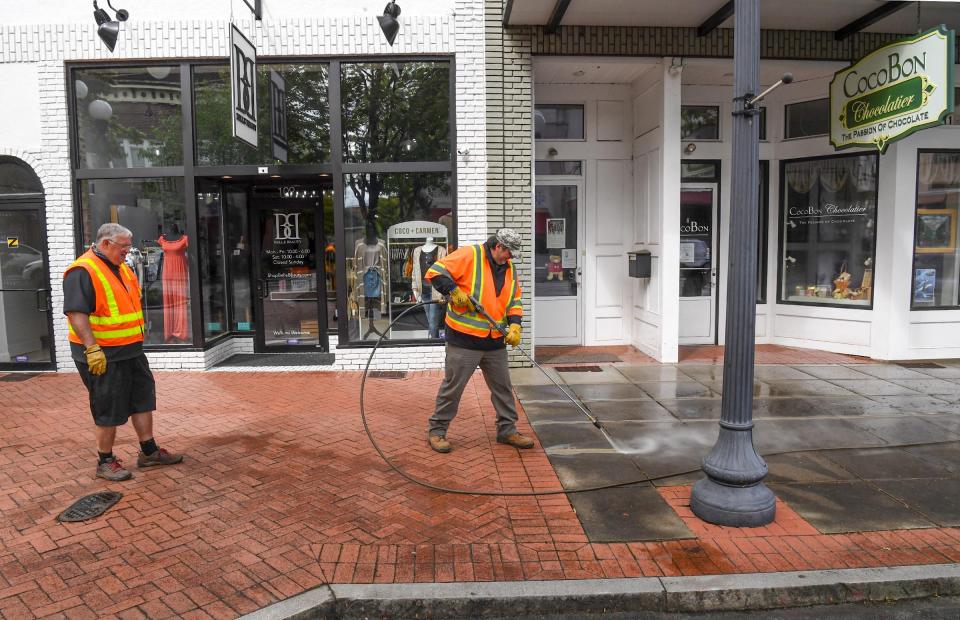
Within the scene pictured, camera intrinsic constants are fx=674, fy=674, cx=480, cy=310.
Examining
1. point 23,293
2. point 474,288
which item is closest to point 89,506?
point 474,288

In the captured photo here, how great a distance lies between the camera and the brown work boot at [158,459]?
524 cm

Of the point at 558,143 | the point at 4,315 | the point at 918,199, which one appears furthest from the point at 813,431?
the point at 4,315

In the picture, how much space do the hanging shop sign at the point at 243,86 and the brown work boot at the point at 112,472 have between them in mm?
3842

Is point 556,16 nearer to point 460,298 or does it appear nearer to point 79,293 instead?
point 460,298

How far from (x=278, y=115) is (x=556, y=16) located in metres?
3.61

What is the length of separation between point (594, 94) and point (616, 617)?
26.3 ft

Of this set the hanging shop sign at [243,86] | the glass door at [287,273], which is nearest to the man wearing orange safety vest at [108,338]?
the hanging shop sign at [243,86]

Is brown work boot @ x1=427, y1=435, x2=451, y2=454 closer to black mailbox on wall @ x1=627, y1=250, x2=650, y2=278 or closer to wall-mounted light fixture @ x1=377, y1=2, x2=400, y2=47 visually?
black mailbox on wall @ x1=627, y1=250, x2=650, y2=278

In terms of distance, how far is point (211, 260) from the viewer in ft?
30.5

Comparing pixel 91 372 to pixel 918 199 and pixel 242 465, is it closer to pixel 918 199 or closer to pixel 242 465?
pixel 242 465

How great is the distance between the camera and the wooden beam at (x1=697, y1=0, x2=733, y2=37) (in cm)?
775

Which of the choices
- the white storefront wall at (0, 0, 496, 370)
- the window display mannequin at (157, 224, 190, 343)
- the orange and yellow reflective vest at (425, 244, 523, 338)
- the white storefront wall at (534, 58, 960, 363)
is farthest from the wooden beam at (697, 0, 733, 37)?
the window display mannequin at (157, 224, 190, 343)

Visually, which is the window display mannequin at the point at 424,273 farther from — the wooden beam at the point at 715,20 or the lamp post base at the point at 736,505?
the lamp post base at the point at 736,505

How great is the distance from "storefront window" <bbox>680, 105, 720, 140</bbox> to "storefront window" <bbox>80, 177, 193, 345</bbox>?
23.2 feet
